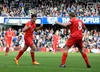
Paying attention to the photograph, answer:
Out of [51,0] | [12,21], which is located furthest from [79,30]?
[51,0]

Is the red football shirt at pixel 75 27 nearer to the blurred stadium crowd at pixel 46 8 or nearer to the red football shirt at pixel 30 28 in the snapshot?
the red football shirt at pixel 30 28

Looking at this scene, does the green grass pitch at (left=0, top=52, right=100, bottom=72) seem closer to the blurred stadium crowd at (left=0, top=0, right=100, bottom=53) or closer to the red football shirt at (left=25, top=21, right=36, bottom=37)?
the red football shirt at (left=25, top=21, right=36, bottom=37)

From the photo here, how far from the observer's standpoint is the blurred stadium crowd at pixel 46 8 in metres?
45.2

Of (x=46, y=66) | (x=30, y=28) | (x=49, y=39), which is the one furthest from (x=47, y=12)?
(x=46, y=66)

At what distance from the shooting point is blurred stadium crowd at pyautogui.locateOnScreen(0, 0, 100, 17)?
45250 millimetres

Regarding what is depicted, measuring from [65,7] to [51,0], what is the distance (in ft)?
8.56

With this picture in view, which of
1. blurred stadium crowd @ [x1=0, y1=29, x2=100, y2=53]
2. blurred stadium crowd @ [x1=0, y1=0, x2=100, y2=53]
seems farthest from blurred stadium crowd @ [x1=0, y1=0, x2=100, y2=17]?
blurred stadium crowd @ [x1=0, y1=29, x2=100, y2=53]

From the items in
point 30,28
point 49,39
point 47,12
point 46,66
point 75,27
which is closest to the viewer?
point 75,27

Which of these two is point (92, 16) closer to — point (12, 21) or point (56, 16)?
point (56, 16)

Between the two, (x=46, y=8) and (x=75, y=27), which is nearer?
(x=75, y=27)

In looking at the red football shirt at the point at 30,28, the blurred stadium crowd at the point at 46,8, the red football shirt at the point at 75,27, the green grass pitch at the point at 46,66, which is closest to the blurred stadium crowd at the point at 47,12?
the blurred stadium crowd at the point at 46,8

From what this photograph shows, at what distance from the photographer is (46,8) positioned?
47344 millimetres

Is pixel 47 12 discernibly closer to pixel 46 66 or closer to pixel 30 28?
pixel 30 28

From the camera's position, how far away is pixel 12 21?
45188 mm
